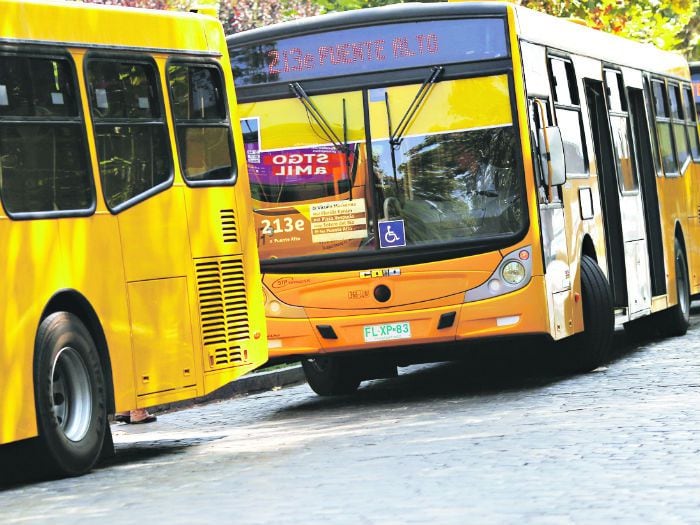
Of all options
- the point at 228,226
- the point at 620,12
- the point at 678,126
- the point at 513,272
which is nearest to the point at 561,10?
the point at 620,12

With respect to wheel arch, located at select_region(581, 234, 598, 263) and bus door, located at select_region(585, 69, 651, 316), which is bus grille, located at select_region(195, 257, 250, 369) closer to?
wheel arch, located at select_region(581, 234, 598, 263)

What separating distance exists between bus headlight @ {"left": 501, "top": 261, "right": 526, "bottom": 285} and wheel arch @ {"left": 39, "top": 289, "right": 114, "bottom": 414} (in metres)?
3.87

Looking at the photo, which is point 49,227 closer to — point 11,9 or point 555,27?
point 11,9

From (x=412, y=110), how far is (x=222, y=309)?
2461 mm

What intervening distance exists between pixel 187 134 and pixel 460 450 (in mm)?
3641

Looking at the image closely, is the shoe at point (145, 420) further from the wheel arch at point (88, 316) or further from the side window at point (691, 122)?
the side window at point (691, 122)

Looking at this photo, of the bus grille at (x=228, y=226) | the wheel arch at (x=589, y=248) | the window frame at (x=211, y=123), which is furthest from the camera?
the wheel arch at (x=589, y=248)

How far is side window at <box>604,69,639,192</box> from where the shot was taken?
18.0 meters

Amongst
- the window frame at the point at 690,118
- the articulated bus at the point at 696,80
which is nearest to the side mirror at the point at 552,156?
the window frame at the point at 690,118

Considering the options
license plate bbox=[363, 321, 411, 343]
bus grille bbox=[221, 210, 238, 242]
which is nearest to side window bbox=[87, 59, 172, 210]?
bus grille bbox=[221, 210, 238, 242]

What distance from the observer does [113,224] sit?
38.7 feet

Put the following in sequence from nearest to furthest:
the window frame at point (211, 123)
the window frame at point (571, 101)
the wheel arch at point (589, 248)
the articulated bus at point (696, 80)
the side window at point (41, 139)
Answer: the side window at point (41, 139) < the window frame at point (211, 123) < the window frame at point (571, 101) < the wheel arch at point (589, 248) < the articulated bus at point (696, 80)

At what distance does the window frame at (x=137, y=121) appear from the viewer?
1169cm

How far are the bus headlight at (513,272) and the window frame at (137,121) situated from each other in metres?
3.07
